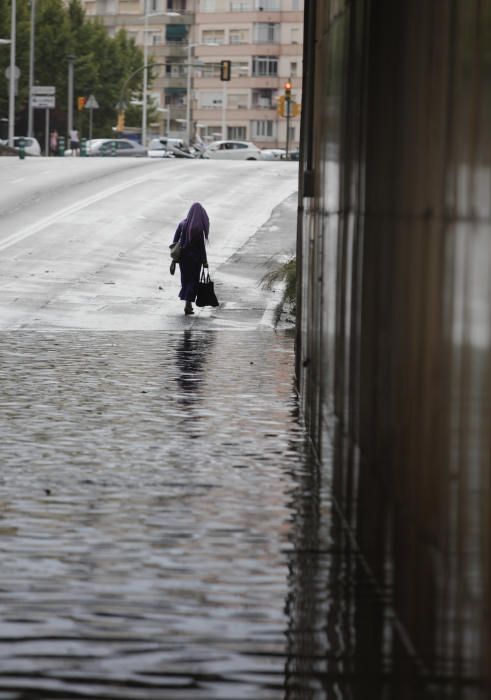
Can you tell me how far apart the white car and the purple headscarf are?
65.1m

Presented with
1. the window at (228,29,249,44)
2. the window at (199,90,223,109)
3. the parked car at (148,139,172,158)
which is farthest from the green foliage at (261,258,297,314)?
the window at (199,90,223,109)

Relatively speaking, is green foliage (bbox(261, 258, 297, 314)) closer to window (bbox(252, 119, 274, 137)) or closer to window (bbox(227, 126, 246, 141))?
window (bbox(252, 119, 274, 137))

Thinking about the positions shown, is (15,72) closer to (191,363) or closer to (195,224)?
(195,224)

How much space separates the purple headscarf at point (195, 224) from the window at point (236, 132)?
12799 centimetres

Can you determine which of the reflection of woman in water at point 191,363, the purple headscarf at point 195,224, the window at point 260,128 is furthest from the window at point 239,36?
the reflection of woman in water at point 191,363

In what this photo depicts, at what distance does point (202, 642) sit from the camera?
628 cm

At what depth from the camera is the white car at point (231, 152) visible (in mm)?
90750

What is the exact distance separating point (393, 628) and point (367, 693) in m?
0.85

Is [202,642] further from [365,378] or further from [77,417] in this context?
[77,417]

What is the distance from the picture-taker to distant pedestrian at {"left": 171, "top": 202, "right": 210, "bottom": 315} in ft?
79.3

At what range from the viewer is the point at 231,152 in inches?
3597

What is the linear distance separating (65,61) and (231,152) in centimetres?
1342

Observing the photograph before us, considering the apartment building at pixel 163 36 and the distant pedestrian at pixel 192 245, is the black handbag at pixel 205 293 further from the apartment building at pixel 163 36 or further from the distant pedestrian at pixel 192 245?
the apartment building at pixel 163 36

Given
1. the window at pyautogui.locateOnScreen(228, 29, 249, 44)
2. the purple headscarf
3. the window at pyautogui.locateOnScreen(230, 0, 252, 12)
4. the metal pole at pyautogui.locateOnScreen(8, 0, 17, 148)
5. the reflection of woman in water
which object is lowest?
the reflection of woman in water
